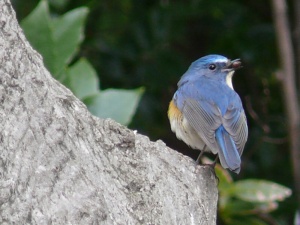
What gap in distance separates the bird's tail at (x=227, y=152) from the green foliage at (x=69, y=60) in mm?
447

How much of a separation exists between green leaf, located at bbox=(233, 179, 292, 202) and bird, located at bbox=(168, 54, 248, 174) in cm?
41

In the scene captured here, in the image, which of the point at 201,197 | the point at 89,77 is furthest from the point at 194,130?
the point at 201,197

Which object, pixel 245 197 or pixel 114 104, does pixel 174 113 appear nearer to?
pixel 114 104

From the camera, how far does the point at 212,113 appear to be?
4.50m

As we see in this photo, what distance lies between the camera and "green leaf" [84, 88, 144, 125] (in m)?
4.20

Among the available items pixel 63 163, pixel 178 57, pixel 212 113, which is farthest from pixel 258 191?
pixel 63 163

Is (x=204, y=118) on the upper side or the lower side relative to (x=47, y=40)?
lower

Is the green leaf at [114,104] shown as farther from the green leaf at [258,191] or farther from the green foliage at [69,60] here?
the green leaf at [258,191]

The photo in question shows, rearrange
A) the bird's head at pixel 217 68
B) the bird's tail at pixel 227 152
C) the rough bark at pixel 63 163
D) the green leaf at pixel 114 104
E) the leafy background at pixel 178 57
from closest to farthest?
the rough bark at pixel 63 163
the bird's tail at pixel 227 152
the green leaf at pixel 114 104
the bird's head at pixel 217 68
the leafy background at pixel 178 57

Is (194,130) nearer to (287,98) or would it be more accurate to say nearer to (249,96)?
(287,98)

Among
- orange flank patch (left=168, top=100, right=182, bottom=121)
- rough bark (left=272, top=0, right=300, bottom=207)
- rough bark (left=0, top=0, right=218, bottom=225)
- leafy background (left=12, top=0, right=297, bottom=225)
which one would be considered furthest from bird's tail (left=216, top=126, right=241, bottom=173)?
leafy background (left=12, top=0, right=297, bottom=225)

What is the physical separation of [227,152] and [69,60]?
0.91 metres

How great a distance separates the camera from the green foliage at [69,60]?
162 inches

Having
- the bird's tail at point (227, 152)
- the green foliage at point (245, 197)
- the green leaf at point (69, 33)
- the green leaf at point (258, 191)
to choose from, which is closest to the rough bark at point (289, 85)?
the green foliage at point (245, 197)
